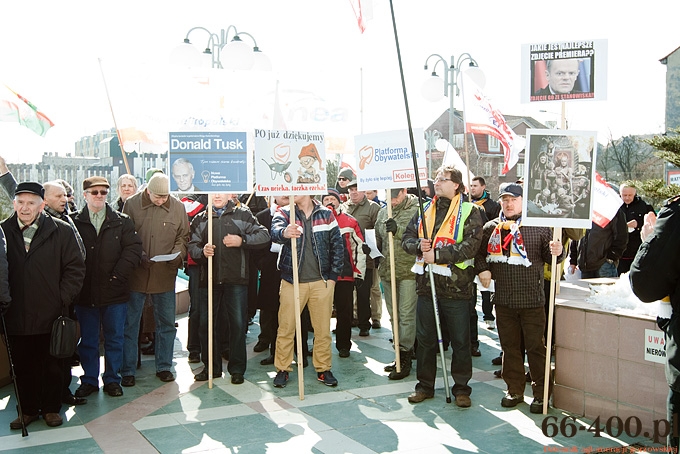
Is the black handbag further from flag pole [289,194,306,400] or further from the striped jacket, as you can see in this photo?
the striped jacket

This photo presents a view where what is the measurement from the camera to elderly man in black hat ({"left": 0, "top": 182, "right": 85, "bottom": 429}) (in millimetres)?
5258

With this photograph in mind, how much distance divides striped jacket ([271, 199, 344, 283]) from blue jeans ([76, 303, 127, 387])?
5.45 feet

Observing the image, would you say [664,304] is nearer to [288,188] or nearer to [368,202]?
[288,188]

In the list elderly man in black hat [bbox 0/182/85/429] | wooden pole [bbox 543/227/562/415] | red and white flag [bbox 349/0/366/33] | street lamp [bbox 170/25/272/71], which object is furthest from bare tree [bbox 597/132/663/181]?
elderly man in black hat [bbox 0/182/85/429]

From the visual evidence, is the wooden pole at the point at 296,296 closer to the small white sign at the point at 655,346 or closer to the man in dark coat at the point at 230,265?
the man in dark coat at the point at 230,265

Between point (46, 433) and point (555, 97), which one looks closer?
point (46, 433)

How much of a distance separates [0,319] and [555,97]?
5074 millimetres

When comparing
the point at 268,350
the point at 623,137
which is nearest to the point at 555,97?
the point at 268,350

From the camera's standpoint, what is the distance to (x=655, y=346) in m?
4.86

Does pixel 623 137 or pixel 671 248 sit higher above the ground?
pixel 623 137

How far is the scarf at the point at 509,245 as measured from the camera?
18.6ft

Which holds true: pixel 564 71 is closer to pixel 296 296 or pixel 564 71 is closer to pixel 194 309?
pixel 296 296

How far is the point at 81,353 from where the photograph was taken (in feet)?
20.6

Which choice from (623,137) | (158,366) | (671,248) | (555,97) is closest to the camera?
(671,248)
